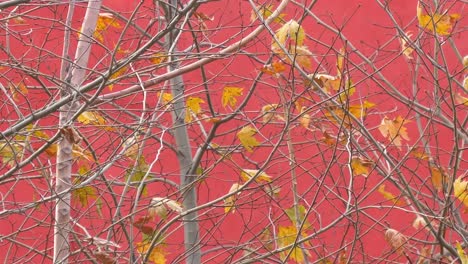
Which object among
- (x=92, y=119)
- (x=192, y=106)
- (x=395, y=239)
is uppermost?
(x=192, y=106)

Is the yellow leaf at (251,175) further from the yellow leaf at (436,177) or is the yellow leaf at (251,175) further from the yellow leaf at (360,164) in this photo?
the yellow leaf at (436,177)

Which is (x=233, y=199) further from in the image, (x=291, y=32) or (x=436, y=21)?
(x=436, y=21)

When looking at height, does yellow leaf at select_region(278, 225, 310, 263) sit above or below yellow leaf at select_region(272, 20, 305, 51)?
below

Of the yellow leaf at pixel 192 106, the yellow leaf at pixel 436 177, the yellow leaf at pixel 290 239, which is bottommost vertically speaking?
the yellow leaf at pixel 290 239

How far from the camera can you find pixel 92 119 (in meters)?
4.75

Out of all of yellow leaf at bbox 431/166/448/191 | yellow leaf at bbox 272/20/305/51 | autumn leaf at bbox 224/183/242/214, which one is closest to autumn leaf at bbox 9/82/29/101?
autumn leaf at bbox 224/183/242/214

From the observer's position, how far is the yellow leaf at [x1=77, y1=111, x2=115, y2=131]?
467 cm

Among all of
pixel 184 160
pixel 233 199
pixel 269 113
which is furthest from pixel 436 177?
pixel 184 160

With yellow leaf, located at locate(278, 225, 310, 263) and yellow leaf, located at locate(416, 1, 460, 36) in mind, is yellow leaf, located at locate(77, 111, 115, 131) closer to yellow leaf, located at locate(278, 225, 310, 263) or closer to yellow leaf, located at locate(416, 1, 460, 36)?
yellow leaf, located at locate(278, 225, 310, 263)

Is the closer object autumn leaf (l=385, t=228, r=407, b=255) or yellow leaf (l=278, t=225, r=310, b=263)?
autumn leaf (l=385, t=228, r=407, b=255)

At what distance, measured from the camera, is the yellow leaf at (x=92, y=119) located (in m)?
4.67

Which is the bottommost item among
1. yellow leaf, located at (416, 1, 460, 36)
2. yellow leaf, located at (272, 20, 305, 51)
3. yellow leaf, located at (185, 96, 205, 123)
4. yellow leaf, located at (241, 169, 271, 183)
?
yellow leaf, located at (241, 169, 271, 183)

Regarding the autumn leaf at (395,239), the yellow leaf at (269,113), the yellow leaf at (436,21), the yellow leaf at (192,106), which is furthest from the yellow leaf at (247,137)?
the yellow leaf at (436,21)

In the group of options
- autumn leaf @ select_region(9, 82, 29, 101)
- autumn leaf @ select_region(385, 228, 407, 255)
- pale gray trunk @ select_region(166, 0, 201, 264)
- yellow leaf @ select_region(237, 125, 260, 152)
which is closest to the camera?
autumn leaf @ select_region(9, 82, 29, 101)
